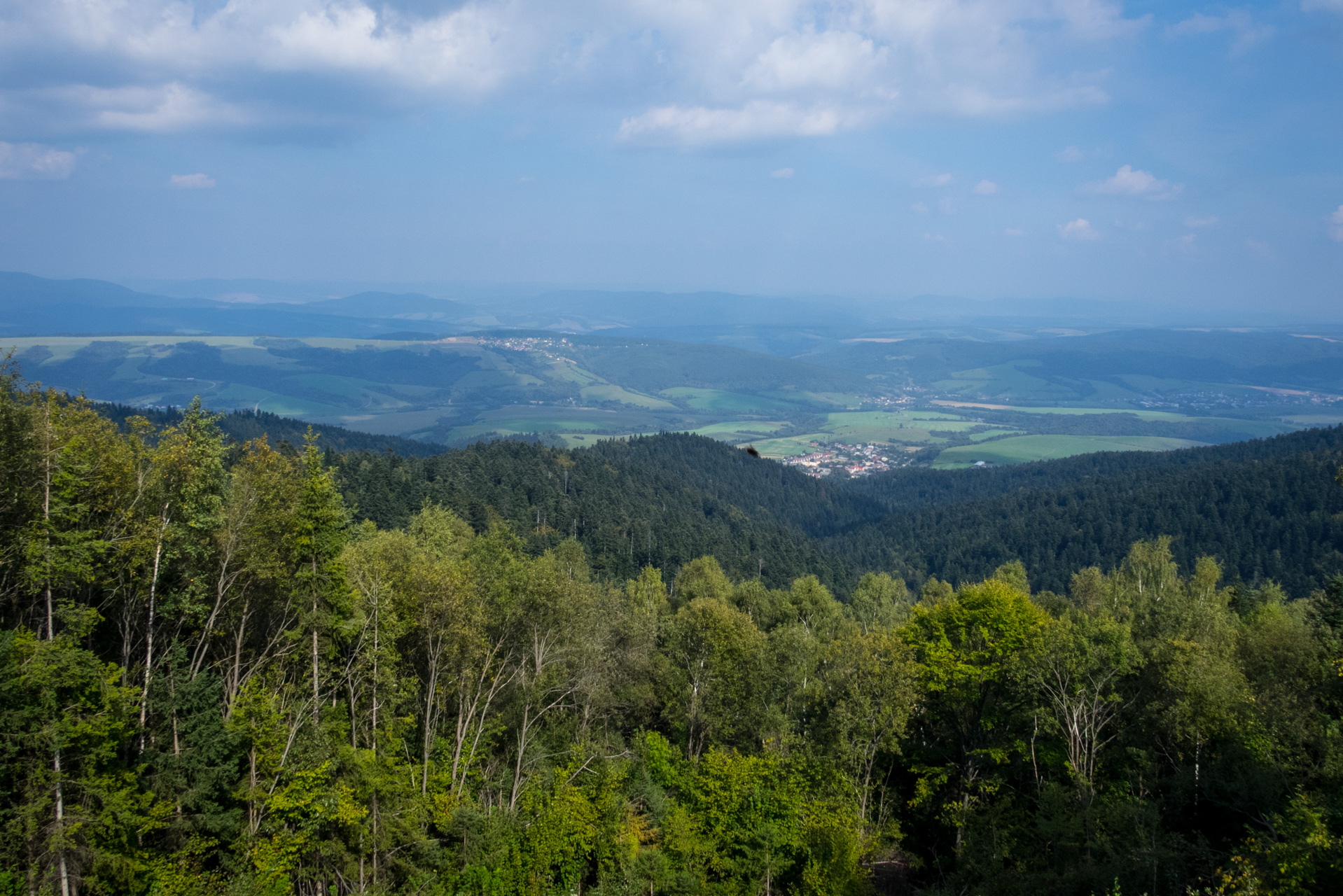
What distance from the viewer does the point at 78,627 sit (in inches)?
748

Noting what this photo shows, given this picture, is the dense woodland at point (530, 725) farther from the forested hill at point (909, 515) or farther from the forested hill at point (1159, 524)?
the forested hill at point (1159, 524)

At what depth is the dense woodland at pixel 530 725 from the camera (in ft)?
62.6

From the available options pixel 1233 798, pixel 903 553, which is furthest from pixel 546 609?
pixel 903 553

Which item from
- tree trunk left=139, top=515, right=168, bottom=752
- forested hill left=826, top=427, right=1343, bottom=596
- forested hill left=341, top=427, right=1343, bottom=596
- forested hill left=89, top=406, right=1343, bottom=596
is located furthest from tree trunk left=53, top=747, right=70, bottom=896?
forested hill left=826, top=427, right=1343, bottom=596

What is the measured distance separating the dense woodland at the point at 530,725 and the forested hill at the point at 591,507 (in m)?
51.4

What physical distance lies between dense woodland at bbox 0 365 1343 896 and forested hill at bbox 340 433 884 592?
5139 centimetres

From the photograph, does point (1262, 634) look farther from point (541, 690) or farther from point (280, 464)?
point (280, 464)

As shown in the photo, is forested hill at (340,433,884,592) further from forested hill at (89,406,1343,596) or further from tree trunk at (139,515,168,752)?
tree trunk at (139,515,168,752)

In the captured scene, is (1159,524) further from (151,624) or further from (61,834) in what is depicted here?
(61,834)

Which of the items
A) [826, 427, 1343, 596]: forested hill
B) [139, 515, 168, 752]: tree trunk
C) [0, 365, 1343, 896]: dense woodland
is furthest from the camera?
[826, 427, 1343, 596]: forested hill

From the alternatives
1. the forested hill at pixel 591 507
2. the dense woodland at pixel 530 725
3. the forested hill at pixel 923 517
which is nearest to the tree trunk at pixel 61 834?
the dense woodland at pixel 530 725

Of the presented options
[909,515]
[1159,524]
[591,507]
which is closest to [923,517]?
[909,515]

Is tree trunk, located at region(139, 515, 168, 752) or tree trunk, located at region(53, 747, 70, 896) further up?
tree trunk, located at region(139, 515, 168, 752)

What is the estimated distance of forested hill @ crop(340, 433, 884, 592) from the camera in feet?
304
